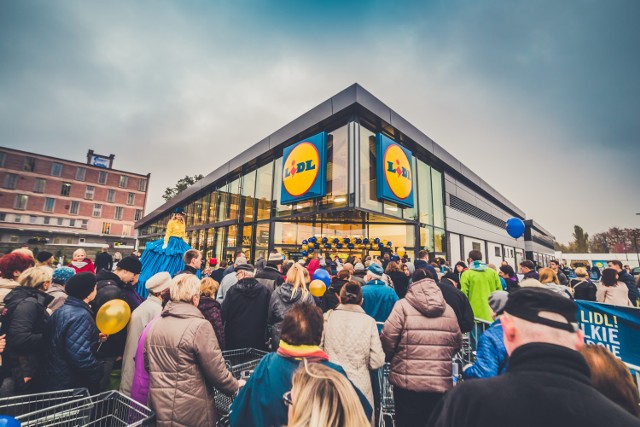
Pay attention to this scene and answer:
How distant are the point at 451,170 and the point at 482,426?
66.5 feet

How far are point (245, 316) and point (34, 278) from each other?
2.50 metres

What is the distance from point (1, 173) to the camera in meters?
45.1

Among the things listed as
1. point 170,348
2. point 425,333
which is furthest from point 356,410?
point 425,333

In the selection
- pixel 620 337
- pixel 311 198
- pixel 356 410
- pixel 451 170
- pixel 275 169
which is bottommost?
pixel 620 337

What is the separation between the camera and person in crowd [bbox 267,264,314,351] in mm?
4180

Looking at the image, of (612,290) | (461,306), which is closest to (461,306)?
(461,306)

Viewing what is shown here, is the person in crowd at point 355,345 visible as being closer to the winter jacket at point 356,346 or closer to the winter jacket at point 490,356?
the winter jacket at point 356,346

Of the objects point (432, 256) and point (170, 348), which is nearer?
point (170, 348)

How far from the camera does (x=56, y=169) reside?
1944 inches

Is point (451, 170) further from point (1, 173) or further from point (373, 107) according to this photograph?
point (1, 173)

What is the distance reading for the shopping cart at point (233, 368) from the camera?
292cm

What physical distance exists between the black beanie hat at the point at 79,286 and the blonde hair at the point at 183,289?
1064mm

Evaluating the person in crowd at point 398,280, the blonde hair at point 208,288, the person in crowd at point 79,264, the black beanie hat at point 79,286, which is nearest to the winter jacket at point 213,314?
the blonde hair at point 208,288

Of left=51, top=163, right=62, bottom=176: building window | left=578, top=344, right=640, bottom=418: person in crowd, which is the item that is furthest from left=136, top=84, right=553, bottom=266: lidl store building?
left=51, top=163, right=62, bottom=176: building window
